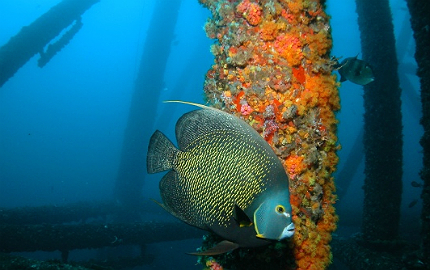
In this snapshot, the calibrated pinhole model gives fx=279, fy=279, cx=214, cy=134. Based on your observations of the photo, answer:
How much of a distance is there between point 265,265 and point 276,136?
2.80 ft

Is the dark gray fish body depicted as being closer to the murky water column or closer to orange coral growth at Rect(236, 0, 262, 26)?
the murky water column

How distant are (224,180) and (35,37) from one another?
11.4 metres

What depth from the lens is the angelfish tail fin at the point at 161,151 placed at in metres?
1.34

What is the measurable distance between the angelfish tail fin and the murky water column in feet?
2.42

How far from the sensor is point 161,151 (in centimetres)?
134

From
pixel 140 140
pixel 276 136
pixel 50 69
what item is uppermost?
pixel 50 69

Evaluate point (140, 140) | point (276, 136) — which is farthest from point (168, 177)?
point (140, 140)

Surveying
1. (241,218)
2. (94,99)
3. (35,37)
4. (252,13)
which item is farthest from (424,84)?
(94,99)

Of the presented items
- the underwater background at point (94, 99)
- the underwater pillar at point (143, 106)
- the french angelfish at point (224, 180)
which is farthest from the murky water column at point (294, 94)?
the underwater background at point (94, 99)

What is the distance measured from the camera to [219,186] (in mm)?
1218

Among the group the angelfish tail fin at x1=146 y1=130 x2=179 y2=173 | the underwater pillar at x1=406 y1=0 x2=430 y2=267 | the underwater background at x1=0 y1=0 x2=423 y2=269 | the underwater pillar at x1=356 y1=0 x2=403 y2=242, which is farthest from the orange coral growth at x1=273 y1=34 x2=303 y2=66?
the underwater background at x1=0 y1=0 x2=423 y2=269

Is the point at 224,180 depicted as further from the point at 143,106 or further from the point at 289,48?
the point at 143,106

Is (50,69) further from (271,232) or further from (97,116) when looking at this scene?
(271,232)

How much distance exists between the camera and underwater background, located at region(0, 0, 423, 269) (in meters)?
61.0
